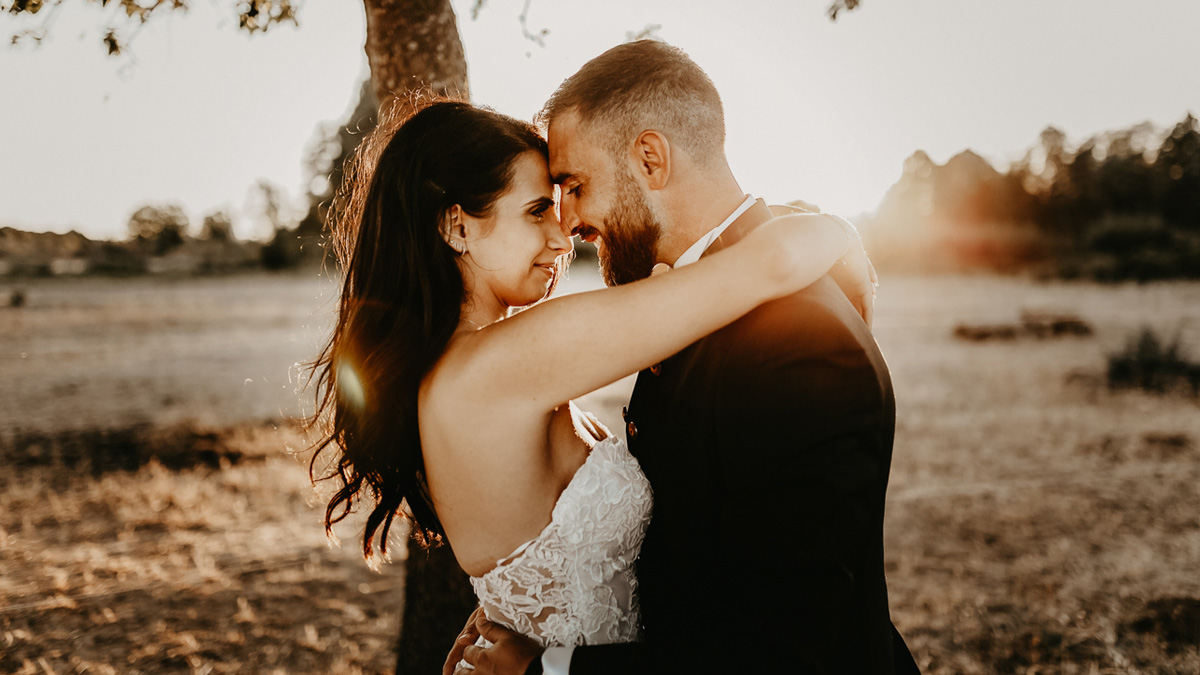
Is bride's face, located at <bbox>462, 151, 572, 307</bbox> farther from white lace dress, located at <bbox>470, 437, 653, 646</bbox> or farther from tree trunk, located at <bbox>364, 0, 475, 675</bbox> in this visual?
tree trunk, located at <bbox>364, 0, 475, 675</bbox>

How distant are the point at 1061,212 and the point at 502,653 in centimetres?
6003

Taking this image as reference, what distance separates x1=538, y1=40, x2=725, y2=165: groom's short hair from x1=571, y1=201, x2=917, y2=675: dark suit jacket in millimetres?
713

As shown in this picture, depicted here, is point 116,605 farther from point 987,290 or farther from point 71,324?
point 987,290

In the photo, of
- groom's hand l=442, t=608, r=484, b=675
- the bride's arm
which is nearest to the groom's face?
the bride's arm

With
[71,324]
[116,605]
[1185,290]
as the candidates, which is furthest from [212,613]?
[1185,290]

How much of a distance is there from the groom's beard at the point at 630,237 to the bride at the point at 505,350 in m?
0.19

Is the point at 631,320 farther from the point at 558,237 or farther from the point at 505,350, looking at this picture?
the point at 558,237

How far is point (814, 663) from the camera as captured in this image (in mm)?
1666

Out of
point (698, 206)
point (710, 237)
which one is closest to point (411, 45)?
point (698, 206)

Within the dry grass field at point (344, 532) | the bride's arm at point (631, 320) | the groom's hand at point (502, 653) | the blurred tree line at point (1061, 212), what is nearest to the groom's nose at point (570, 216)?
the bride's arm at point (631, 320)

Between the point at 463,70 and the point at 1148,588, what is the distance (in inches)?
238

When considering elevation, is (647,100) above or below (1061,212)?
above

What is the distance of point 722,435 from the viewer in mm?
1826

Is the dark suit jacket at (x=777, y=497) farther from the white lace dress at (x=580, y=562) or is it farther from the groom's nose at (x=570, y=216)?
the groom's nose at (x=570, y=216)
